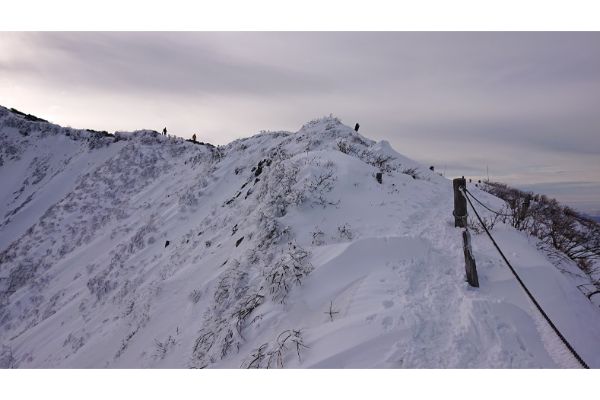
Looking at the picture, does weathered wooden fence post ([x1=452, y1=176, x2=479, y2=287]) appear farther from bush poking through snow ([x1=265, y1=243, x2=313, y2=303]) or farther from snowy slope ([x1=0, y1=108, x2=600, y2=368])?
bush poking through snow ([x1=265, y1=243, x2=313, y2=303])

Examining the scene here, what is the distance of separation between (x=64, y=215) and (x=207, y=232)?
43.7 feet

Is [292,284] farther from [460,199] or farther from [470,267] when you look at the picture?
[460,199]

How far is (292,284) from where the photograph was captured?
553cm

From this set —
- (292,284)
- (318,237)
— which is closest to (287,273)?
(292,284)

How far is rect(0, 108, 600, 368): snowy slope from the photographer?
4.16 meters

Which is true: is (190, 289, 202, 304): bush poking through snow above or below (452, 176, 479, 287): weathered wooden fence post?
below

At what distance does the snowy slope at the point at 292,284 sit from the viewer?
416 centimetres

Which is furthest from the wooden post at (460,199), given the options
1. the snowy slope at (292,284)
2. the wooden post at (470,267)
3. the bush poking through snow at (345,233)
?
the bush poking through snow at (345,233)

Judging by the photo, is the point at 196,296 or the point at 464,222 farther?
the point at 196,296

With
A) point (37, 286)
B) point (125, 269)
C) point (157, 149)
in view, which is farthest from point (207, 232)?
point (157, 149)

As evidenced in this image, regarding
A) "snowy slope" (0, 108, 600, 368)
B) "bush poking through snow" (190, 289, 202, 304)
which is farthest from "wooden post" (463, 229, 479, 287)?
"bush poking through snow" (190, 289, 202, 304)

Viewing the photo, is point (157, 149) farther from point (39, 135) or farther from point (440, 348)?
point (440, 348)

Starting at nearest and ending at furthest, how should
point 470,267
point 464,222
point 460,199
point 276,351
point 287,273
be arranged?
point 276,351 → point 470,267 → point 287,273 → point 464,222 → point 460,199

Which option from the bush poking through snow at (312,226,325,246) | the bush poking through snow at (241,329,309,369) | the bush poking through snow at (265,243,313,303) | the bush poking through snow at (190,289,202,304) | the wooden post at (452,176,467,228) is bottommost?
the bush poking through snow at (190,289,202,304)
